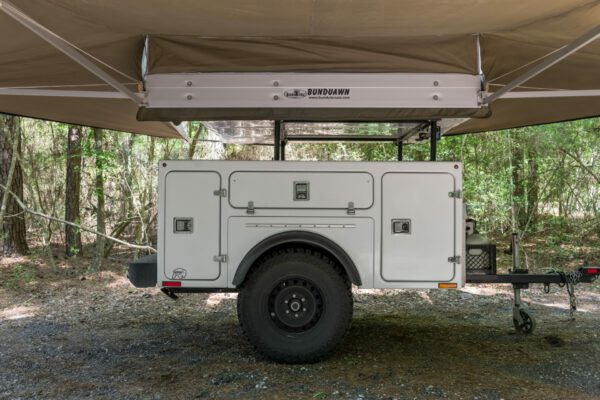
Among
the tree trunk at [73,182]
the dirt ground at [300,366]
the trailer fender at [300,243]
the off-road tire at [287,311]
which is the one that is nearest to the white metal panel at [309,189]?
the trailer fender at [300,243]

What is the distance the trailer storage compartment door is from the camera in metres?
4.12

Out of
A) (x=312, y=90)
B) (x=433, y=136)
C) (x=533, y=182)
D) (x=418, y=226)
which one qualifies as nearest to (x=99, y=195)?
(x=312, y=90)

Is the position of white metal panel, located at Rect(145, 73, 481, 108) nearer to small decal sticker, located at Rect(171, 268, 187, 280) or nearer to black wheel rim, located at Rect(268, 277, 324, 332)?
small decal sticker, located at Rect(171, 268, 187, 280)

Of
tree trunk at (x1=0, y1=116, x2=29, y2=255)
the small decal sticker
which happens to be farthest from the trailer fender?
tree trunk at (x1=0, y1=116, x2=29, y2=255)

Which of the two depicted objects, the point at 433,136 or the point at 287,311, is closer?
the point at 287,311

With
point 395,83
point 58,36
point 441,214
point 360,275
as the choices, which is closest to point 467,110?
point 395,83

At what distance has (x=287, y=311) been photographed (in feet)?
13.3

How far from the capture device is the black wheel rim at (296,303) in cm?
404

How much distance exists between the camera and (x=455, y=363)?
4.14m

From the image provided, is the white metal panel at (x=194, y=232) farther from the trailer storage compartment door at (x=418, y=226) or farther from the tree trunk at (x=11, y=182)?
the tree trunk at (x=11, y=182)

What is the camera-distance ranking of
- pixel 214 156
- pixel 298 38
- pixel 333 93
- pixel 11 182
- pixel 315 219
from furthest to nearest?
pixel 214 156, pixel 11 182, pixel 333 93, pixel 315 219, pixel 298 38

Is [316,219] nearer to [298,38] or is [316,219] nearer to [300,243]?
[300,243]

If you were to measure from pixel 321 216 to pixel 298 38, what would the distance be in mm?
1441

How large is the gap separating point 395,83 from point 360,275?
167 centimetres
